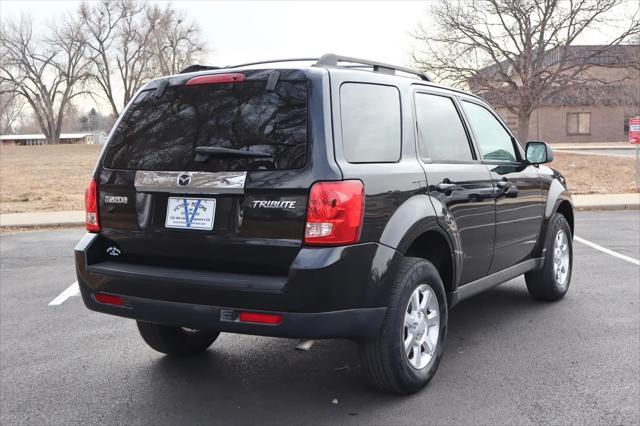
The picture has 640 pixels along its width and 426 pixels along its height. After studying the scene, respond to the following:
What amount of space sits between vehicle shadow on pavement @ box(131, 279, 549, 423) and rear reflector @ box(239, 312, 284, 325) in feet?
1.89

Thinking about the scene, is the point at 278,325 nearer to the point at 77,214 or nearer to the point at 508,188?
the point at 508,188

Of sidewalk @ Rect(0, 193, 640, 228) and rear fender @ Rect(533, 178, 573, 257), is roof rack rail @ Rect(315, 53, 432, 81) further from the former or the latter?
sidewalk @ Rect(0, 193, 640, 228)

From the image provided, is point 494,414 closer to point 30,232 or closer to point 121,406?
point 121,406

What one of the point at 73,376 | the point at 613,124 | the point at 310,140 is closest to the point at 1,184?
the point at 73,376

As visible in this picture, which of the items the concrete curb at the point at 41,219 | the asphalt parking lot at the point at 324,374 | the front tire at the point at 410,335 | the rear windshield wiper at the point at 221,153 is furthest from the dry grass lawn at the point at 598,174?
the rear windshield wiper at the point at 221,153

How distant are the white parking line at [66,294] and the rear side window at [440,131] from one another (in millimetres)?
4003

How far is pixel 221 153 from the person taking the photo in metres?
3.43

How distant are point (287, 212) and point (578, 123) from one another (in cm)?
5217

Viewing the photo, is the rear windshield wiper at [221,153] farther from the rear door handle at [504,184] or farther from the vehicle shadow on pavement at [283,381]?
the rear door handle at [504,184]

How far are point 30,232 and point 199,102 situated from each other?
9289 millimetres

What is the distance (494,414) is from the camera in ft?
11.6

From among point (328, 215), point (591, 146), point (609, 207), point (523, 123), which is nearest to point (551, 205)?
point (328, 215)

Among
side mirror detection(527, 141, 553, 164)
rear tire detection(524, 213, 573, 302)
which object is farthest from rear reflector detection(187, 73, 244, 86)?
rear tire detection(524, 213, 573, 302)

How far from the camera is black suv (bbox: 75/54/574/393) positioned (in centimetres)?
329
